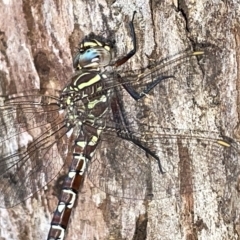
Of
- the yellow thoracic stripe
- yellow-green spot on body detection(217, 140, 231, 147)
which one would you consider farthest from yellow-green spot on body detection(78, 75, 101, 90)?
yellow-green spot on body detection(217, 140, 231, 147)

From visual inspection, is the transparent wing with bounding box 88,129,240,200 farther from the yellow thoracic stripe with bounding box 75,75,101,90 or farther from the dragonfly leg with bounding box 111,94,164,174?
the yellow thoracic stripe with bounding box 75,75,101,90

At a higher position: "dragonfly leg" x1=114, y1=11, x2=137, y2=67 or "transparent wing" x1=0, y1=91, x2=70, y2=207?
"dragonfly leg" x1=114, y1=11, x2=137, y2=67

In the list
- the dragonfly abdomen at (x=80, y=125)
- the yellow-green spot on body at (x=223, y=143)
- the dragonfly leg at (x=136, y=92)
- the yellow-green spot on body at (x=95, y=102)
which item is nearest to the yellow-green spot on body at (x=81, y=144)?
the dragonfly abdomen at (x=80, y=125)

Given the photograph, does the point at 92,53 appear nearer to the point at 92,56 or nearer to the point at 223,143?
the point at 92,56

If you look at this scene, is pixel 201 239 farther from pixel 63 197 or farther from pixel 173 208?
pixel 63 197

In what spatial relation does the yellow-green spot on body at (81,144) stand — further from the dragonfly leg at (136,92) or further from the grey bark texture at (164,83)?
the dragonfly leg at (136,92)

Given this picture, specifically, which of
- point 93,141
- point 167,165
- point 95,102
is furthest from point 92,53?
point 167,165

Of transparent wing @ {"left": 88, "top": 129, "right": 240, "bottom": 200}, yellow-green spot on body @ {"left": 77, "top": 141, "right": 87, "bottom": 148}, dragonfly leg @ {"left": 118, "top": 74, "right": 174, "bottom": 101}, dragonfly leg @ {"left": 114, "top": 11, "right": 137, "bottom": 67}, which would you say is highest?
dragonfly leg @ {"left": 114, "top": 11, "right": 137, "bottom": 67}
